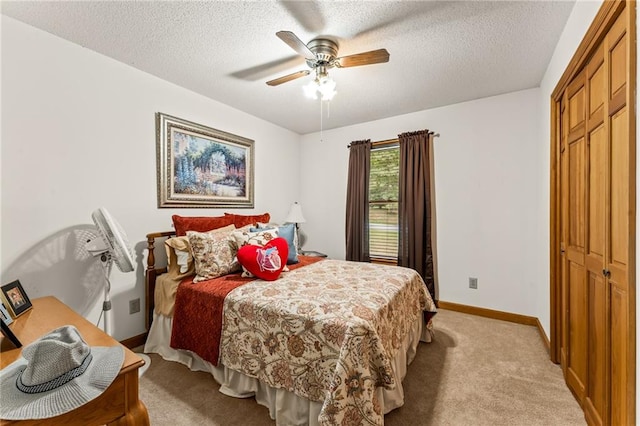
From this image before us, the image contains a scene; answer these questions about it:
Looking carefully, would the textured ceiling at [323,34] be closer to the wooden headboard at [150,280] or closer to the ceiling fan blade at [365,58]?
the ceiling fan blade at [365,58]

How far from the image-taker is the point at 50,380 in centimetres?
83

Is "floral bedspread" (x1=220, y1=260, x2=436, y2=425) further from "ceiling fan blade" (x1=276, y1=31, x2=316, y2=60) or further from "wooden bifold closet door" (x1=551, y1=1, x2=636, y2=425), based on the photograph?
"ceiling fan blade" (x1=276, y1=31, x2=316, y2=60)

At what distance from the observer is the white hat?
77 centimetres

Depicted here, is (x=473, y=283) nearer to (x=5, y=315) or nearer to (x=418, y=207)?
(x=418, y=207)

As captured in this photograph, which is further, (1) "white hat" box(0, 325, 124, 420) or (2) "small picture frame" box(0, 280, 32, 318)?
(2) "small picture frame" box(0, 280, 32, 318)

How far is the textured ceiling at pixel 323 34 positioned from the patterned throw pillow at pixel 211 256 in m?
1.51

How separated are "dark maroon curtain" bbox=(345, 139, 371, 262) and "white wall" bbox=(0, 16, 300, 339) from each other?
2223mm

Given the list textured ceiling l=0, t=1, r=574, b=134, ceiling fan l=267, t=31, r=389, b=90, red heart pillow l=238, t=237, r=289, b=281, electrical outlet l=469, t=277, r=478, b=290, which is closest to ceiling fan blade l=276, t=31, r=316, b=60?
ceiling fan l=267, t=31, r=389, b=90

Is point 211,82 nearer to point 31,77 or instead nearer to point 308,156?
point 31,77

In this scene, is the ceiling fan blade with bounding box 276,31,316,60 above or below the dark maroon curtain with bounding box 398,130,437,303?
above

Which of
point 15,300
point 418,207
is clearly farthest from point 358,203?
point 15,300

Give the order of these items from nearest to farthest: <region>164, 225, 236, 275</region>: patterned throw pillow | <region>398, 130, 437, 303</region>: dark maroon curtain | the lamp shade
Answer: <region>164, 225, 236, 275</region>: patterned throw pillow < <region>398, 130, 437, 303</region>: dark maroon curtain < the lamp shade

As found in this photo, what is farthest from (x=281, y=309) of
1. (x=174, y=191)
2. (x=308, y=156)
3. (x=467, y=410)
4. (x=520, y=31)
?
(x=308, y=156)

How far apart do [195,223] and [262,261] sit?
93 cm
